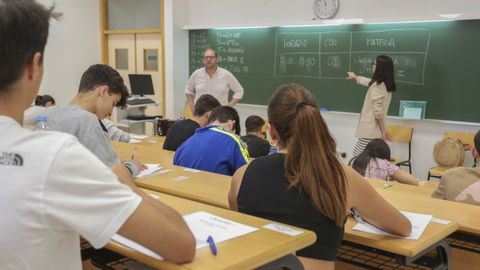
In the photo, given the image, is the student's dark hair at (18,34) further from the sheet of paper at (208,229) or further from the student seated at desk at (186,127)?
the student seated at desk at (186,127)

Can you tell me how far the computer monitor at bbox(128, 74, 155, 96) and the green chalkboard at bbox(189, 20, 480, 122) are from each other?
1.07 metres

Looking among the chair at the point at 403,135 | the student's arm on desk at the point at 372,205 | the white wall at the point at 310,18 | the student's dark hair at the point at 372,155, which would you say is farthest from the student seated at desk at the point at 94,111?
A: the white wall at the point at 310,18

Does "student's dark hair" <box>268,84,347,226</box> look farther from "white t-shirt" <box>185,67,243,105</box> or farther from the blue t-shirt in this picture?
"white t-shirt" <box>185,67,243,105</box>

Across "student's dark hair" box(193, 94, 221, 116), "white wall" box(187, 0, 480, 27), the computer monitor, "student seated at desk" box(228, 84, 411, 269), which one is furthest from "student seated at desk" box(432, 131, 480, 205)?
the computer monitor

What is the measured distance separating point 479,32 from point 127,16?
6.06 meters

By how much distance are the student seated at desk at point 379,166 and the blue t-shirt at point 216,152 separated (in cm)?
123

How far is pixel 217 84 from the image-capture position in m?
6.46

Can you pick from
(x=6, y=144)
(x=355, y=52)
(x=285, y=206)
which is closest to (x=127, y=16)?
(x=355, y=52)

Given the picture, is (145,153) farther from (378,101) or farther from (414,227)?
(378,101)

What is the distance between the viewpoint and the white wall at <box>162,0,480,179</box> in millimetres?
5539

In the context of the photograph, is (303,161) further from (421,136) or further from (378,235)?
(421,136)

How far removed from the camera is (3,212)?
0.90 meters

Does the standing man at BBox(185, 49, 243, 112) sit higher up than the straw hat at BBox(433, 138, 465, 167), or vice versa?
the standing man at BBox(185, 49, 243, 112)

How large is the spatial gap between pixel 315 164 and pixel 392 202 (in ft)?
2.57
